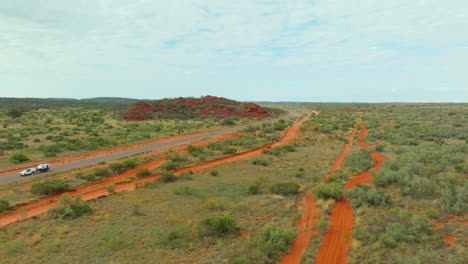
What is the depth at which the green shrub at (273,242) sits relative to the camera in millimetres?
9242

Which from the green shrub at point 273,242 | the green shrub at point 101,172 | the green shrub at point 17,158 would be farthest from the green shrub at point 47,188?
the green shrub at point 273,242

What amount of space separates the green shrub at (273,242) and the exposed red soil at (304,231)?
251mm

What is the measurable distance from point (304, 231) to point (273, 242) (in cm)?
217

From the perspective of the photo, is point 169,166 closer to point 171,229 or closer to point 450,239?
point 171,229

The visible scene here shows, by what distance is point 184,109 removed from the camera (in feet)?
271

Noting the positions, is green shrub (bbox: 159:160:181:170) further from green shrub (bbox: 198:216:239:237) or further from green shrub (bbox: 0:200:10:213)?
green shrub (bbox: 198:216:239:237)

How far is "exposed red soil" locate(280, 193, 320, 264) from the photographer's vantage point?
9.35 metres

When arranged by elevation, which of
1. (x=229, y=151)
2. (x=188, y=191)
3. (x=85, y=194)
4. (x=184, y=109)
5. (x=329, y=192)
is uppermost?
(x=184, y=109)

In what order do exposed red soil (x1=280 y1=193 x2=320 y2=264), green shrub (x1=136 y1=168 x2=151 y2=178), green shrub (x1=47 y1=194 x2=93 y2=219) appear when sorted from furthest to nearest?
green shrub (x1=136 y1=168 x2=151 y2=178) → green shrub (x1=47 y1=194 x2=93 y2=219) → exposed red soil (x1=280 y1=193 x2=320 y2=264)

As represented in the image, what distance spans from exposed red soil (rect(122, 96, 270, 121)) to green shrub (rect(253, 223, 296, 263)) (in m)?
62.4

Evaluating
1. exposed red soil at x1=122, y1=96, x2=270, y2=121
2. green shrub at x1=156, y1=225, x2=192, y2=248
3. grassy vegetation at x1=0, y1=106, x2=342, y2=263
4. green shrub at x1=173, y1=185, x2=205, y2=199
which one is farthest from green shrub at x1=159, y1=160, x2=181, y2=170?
exposed red soil at x1=122, y1=96, x2=270, y2=121

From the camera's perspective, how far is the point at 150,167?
72.7 ft

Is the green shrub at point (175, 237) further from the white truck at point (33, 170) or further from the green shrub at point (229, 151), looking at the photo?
the white truck at point (33, 170)

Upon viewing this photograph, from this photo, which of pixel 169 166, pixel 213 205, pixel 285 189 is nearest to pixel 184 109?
pixel 169 166
